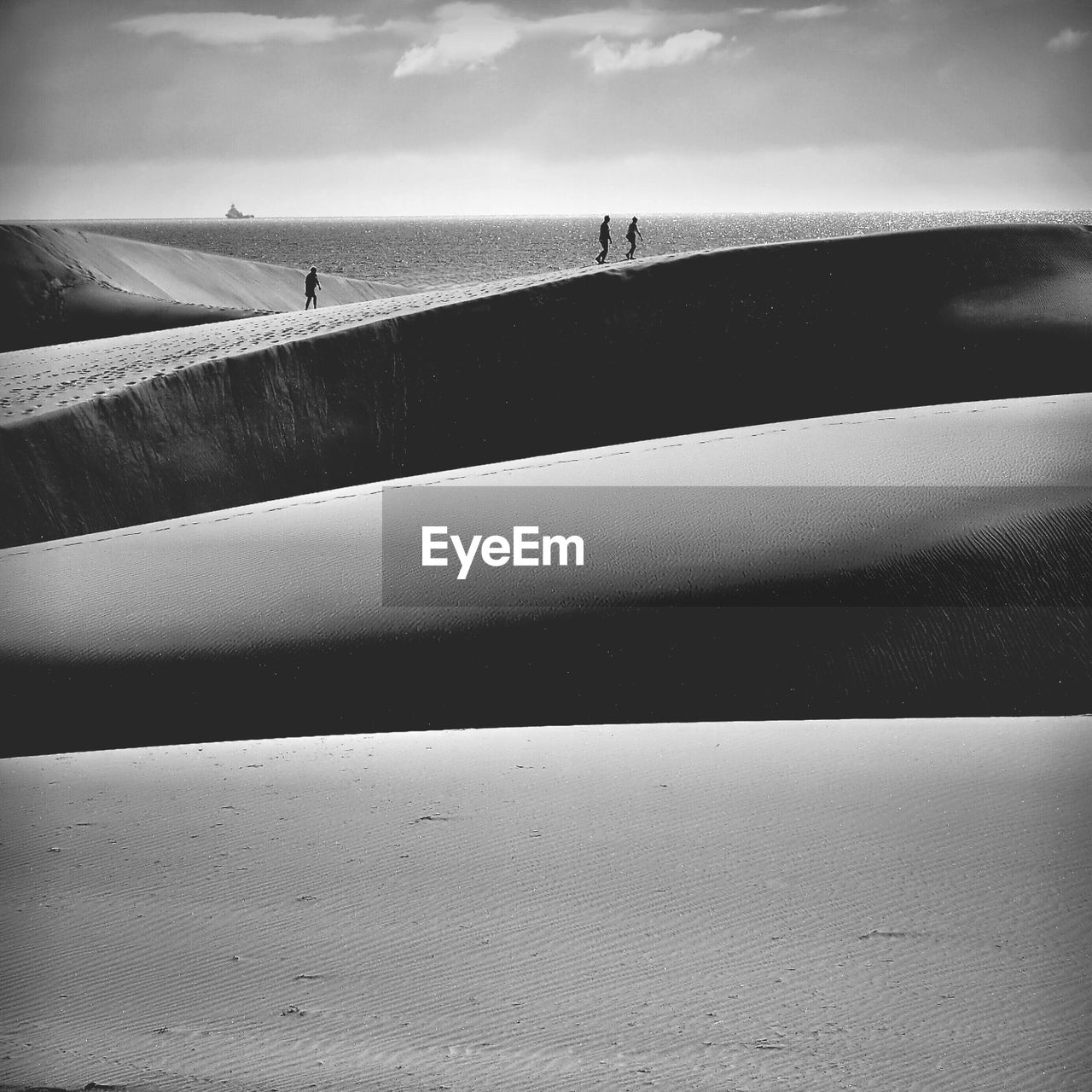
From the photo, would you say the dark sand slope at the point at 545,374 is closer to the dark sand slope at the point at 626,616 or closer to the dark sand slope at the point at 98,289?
the dark sand slope at the point at 626,616

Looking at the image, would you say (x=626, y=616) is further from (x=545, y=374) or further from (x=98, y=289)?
(x=98, y=289)

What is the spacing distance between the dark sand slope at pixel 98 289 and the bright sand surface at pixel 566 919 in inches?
580

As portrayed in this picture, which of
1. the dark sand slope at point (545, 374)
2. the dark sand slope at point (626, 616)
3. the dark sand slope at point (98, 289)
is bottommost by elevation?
the dark sand slope at point (626, 616)

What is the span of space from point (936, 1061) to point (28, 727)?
3.59 metres

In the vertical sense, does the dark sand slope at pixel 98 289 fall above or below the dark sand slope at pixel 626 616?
above

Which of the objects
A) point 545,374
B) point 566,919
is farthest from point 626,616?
point 545,374

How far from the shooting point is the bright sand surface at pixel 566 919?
213cm

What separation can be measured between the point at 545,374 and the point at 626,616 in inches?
184

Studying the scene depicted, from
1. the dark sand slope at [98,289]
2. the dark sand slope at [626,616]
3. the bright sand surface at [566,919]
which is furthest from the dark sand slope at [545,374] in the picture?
the dark sand slope at [98,289]

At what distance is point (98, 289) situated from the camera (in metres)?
18.6

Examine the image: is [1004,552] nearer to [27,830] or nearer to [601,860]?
[601,860]

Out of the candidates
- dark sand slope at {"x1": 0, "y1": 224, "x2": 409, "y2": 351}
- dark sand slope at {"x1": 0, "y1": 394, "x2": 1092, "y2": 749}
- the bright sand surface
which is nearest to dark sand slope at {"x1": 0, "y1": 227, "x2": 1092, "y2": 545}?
dark sand slope at {"x1": 0, "y1": 394, "x2": 1092, "y2": 749}

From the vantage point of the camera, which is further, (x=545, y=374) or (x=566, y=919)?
(x=545, y=374)

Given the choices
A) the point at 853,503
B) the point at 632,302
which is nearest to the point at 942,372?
the point at 632,302
